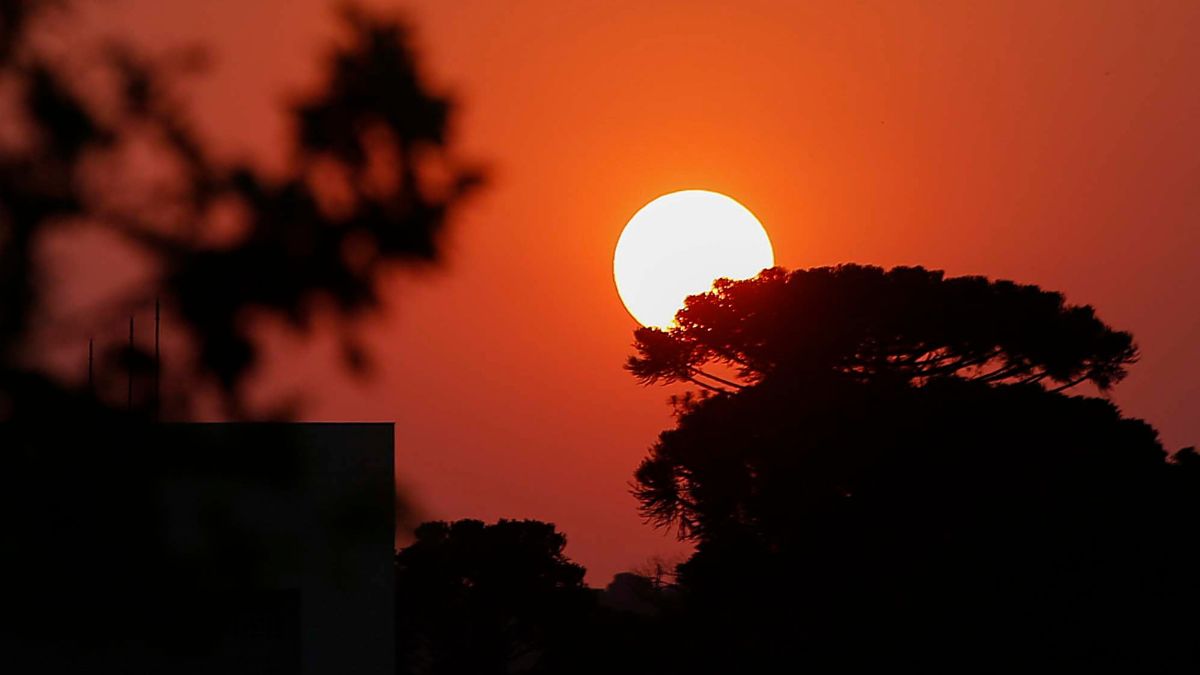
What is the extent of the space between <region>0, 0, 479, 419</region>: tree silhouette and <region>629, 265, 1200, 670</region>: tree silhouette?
21.9 meters

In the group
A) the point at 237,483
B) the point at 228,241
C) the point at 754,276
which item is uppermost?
the point at 754,276

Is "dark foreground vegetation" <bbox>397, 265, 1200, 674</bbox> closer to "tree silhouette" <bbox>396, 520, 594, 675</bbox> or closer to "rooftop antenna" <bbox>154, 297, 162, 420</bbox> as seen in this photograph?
"tree silhouette" <bbox>396, 520, 594, 675</bbox>

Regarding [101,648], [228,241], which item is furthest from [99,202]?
[101,648]

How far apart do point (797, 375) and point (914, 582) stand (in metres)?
4.45

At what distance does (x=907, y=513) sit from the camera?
26.6 metres

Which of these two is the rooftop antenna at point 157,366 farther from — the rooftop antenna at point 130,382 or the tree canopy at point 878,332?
the tree canopy at point 878,332

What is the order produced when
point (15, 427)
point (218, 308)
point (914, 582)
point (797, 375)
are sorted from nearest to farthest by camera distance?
point (15, 427) → point (218, 308) → point (914, 582) → point (797, 375)

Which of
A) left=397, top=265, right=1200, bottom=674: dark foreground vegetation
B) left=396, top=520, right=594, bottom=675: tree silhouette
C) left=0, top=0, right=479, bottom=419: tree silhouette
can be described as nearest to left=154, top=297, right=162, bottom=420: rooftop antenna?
left=0, top=0, right=479, bottom=419: tree silhouette

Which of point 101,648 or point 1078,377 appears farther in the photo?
point 1078,377

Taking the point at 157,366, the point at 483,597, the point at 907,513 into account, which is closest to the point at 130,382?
the point at 157,366

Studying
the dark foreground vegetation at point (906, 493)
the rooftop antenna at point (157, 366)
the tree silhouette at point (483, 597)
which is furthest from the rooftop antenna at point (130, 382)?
the tree silhouette at point (483, 597)

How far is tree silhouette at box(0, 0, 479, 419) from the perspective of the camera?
13.7ft

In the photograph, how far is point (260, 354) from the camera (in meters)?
4.46

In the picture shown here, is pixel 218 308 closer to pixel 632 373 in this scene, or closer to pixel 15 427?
pixel 15 427
